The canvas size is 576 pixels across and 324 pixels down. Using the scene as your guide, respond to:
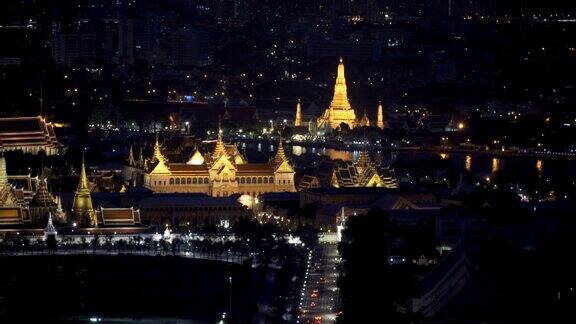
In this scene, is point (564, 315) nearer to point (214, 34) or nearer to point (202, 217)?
point (202, 217)

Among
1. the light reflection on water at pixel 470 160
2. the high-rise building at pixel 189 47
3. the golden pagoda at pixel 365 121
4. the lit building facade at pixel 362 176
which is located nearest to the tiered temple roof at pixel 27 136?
the light reflection on water at pixel 470 160

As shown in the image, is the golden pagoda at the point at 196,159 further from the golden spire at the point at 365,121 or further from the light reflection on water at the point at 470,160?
the golden spire at the point at 365,121

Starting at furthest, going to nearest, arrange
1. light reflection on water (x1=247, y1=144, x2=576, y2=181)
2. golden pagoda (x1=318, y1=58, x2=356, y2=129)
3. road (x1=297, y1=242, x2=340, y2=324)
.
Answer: golden pagoda (x1=318, y1=58, x2=356, y2=129) < light reflection on water (x1=247, y1=144, x2=576, y2=181) < road (x1=297, y1=242, x2=340, y2=324)

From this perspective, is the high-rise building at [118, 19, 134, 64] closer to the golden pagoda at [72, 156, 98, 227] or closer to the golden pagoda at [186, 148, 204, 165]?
the golden pagoda at [186, 148, 204, 165]

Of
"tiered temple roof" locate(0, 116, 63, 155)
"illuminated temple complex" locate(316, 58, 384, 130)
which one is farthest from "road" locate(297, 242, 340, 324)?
"illuminated temple complex" locate(316, 58, 384, 130)

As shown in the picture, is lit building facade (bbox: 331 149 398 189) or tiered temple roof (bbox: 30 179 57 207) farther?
lit building facade (bbox: 331 149 398 189)

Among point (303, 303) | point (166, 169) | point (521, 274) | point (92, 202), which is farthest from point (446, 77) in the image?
point (521, 274)
